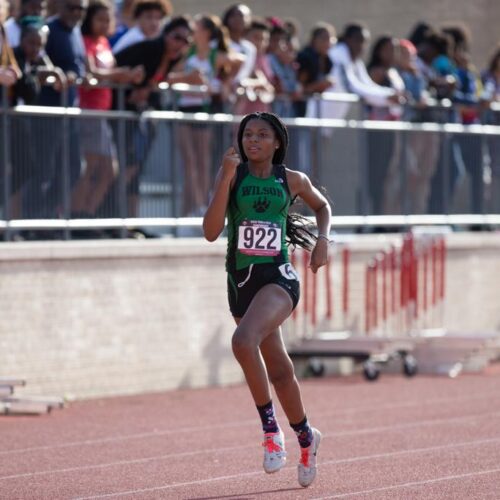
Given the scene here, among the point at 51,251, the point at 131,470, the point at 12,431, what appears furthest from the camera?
the point at 51,251

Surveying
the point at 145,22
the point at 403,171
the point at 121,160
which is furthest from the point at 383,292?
the point at 145,22

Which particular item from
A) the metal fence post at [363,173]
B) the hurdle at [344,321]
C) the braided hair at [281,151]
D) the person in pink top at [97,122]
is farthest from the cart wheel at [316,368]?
the braided hair at [281,151]

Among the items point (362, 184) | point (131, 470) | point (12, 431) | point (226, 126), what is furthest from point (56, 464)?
point (362, 184)

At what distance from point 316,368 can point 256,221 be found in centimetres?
841

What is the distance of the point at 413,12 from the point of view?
2905 cm

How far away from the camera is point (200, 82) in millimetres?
16234

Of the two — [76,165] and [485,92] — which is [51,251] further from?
[485,92]

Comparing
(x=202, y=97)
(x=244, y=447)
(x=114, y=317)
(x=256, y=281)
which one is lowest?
(x=244, y=447)

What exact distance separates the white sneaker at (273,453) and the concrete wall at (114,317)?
221 inches

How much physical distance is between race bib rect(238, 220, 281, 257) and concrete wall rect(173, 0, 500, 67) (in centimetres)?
1988

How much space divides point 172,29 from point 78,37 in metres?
1.14

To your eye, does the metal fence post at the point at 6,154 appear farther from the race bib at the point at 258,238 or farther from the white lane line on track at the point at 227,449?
the race bib at the point at 258,238

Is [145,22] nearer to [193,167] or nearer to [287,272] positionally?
[193,167]

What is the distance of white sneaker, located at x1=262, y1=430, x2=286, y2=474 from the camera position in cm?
920
